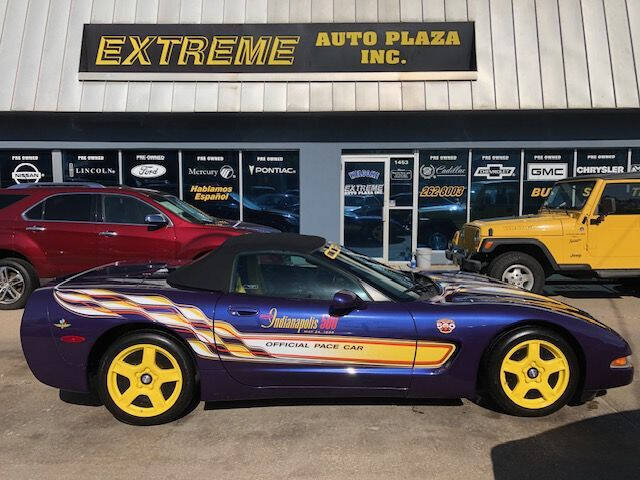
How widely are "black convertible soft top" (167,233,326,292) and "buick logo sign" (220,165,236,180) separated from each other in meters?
7.85

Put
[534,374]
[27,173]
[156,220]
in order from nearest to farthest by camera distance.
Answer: [534,374] < [156,220] < [27,173]

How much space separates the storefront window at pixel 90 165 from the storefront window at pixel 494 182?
8.13 m

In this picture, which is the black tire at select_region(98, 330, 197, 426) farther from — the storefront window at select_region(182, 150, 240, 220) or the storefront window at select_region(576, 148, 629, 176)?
the storefront window at select_region(576, 148, 629, 176)

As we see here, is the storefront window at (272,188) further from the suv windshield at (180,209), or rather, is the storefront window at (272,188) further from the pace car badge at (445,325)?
the pace car badge at (445,325)

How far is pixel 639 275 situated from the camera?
7754 mm

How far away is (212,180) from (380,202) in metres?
3.83

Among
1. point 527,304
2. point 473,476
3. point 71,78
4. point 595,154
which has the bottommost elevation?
point 473,476

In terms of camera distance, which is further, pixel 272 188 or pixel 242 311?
pixel 272 188

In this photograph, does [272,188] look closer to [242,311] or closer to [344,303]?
[242,311]

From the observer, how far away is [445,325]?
3.71m

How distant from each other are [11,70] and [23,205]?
5295 mm

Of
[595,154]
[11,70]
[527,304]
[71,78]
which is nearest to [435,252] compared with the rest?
[595,154]

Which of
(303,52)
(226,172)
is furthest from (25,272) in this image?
(303,52)

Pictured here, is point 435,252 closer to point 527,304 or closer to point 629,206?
point 629,206
